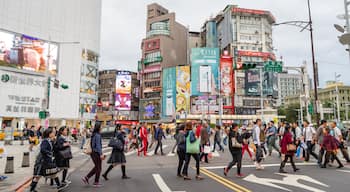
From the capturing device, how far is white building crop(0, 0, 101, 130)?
41.2 m

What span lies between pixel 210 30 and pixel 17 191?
292ft

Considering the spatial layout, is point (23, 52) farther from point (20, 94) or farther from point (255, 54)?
point (255, 54)

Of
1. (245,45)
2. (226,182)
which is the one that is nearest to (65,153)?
(226,182)

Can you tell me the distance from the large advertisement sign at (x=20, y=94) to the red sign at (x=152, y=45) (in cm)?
A: 4463

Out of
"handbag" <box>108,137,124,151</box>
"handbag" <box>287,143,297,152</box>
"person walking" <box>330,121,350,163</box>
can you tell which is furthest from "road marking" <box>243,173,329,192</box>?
"handbag" <box>108,137,124,151</box>

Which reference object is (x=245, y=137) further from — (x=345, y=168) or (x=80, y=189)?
(x=80, y=189)

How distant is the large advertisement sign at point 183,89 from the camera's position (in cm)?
7506

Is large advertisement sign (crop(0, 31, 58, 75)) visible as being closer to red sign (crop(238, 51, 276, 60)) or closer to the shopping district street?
the shopping district street

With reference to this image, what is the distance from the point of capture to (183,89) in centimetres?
7600

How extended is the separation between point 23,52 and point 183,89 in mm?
43049

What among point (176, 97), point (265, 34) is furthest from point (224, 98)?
point (265, 34)

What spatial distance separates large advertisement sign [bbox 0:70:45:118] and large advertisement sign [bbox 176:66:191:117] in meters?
37.6

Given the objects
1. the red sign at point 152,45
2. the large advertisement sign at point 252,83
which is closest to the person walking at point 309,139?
the large advertisement sign at point 252,83

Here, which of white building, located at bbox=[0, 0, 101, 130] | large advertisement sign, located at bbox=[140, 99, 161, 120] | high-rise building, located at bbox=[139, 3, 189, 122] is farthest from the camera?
high-rise building, located at bbox=[139, 3, 189, 122]
